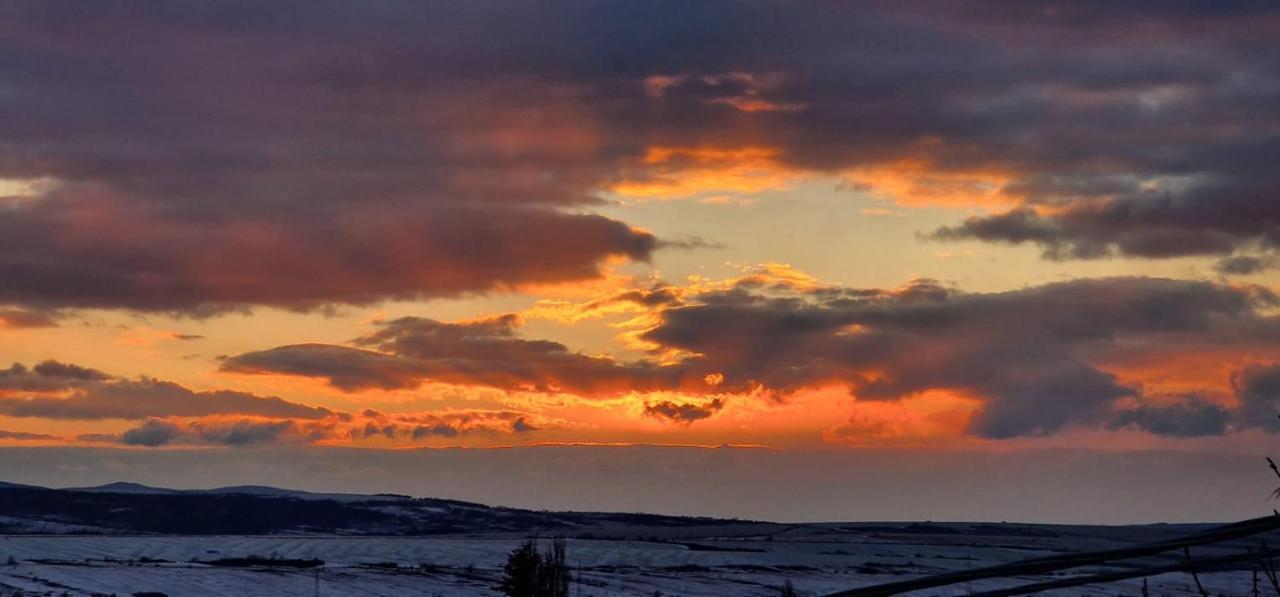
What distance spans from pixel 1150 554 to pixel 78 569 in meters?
107

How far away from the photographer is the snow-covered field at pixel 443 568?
319 ft

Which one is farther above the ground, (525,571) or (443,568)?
(525,571)

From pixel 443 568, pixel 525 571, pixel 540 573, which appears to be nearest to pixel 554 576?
pixel 540 573

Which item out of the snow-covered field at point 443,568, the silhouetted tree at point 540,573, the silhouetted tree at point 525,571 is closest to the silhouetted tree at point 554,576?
the silhouetted tree at point 540,573

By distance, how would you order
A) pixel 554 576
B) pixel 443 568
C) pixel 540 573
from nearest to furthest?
pixel 554 576
pixel 540 573
pixel 443 568

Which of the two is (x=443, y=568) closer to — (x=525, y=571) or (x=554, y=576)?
(x=525, y=571)

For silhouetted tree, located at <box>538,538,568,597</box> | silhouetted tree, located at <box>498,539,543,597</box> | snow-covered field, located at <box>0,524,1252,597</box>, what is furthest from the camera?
snow-covered field, located at <box>0,524,1252,597</box>

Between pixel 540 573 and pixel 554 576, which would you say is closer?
pixel 554 576

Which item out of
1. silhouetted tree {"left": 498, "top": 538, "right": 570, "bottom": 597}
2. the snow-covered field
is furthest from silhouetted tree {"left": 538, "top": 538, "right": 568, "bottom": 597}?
the snow-covered field

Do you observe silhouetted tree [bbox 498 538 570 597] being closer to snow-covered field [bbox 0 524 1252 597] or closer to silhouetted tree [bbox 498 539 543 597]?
silhouetted tree [bbox 498 539 543 597]

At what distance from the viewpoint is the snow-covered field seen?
97312mm

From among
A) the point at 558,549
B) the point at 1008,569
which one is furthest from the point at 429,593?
the point at 1008,569

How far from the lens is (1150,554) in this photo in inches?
225

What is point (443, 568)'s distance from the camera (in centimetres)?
12406
